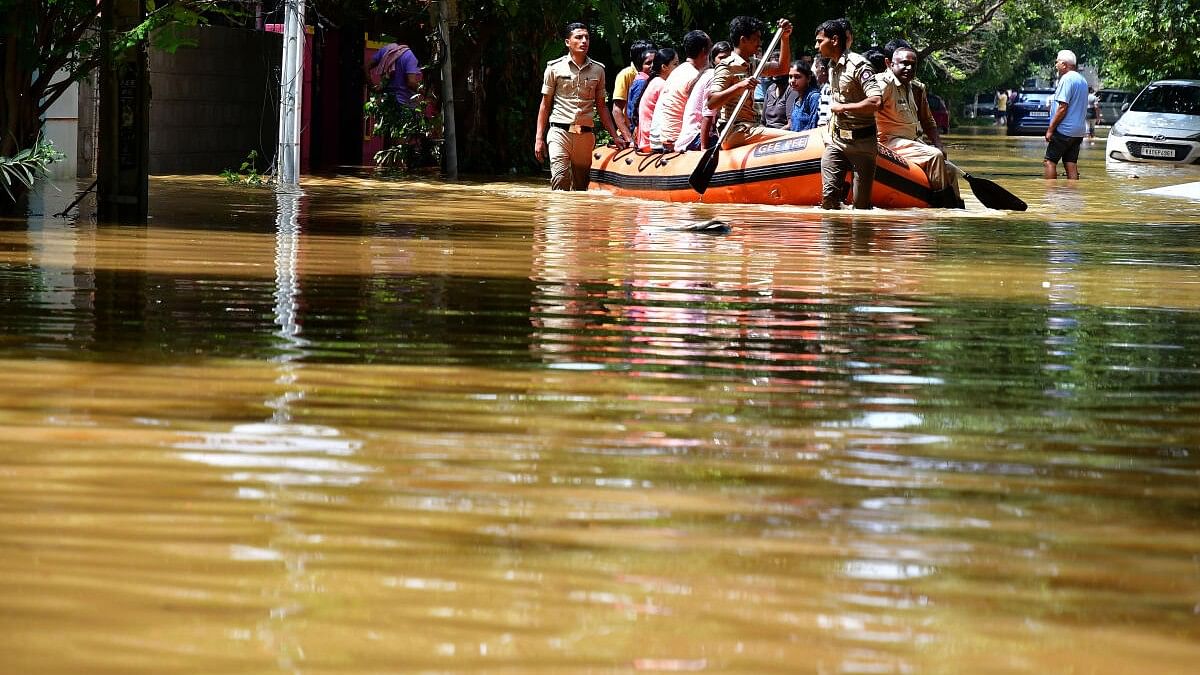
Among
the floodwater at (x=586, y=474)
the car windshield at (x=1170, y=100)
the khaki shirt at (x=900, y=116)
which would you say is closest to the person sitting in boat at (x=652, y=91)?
the khaki shirt at (x=900, y=116)

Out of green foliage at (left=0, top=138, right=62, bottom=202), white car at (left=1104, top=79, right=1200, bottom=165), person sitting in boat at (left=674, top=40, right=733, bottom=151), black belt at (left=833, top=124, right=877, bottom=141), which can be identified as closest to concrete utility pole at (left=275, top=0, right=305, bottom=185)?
person sitting in boat at (left=674, top=40, right=733, bottom=151)

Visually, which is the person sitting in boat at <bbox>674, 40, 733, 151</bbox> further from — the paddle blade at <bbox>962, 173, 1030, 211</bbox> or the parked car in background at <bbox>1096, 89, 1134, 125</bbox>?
the parked car in background at <bbox>1096, 89, 1134, 125</bbox>

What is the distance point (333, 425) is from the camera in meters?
4.52

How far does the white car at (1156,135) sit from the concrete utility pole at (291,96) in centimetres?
1656

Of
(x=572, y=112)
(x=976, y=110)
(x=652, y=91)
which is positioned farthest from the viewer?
(x=976, y=110)

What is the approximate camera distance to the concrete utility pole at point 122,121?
38.1ft

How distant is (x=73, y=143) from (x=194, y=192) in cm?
282

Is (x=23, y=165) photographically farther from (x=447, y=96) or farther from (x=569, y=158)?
(x=447, y=96)

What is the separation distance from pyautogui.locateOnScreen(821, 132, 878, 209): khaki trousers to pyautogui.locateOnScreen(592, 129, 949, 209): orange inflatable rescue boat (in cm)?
34

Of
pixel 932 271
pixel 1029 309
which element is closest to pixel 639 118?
pixel 932 271

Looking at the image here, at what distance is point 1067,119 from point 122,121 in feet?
49.5

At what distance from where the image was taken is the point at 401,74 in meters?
23.9

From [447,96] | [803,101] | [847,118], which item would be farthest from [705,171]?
[447,96]

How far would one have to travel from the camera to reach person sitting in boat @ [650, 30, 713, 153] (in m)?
17.5
